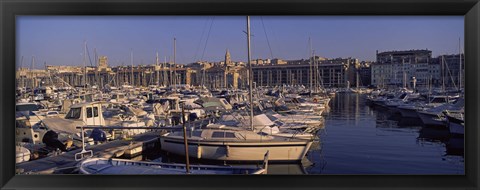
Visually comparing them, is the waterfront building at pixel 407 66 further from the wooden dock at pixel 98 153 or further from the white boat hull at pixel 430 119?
the wooden dock at pixel 98 153

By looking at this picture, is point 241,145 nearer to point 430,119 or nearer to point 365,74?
point 365,74

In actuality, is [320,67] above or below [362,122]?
above

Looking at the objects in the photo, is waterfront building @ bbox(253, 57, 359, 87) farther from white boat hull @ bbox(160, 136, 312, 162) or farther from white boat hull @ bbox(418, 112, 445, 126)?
white boat hull @ bbox(418, 112, 445, 126)

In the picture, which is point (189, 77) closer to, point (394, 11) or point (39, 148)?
point (39, 148)

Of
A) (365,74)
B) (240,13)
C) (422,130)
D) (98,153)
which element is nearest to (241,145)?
(98,153)

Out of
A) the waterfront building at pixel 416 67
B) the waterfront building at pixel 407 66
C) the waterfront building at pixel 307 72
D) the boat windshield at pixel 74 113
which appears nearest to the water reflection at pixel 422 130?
the waterfront building at pixel 416 67

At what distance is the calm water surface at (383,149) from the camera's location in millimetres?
5887

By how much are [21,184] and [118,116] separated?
625 centimetres

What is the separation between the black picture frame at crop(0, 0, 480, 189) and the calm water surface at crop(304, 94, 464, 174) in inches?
48.6

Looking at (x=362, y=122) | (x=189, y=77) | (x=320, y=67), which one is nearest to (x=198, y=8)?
(x=189, y=77)

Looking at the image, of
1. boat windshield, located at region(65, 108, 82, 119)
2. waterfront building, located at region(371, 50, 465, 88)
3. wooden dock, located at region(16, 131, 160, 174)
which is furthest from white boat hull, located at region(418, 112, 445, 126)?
boat windshield, located at region(65, 108, 82, 119)

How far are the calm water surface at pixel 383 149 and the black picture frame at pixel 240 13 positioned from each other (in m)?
1.23

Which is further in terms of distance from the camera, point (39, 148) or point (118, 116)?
point (118, 116)
